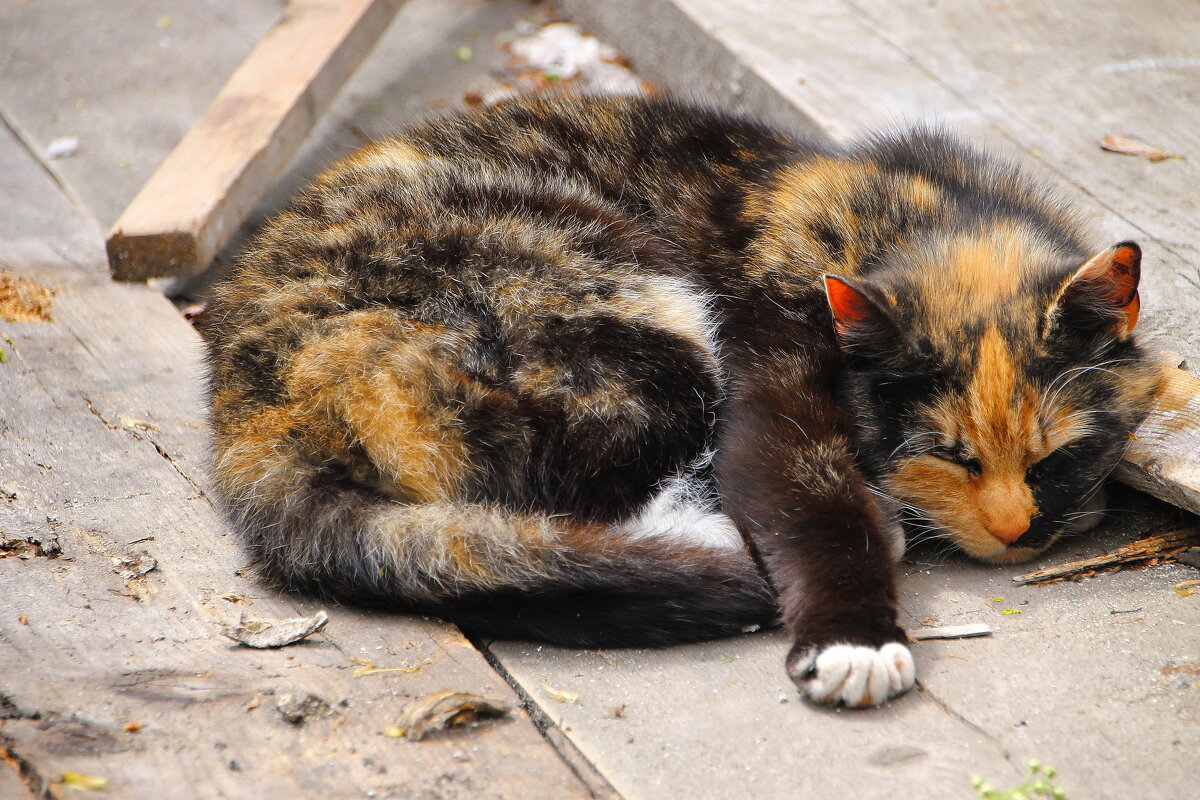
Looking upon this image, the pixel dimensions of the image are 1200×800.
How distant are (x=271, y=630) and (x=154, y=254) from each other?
1861 millimetres

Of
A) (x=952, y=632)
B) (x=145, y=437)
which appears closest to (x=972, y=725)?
(x=952, y=632)

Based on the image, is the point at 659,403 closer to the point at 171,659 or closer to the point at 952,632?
the point at 952,632

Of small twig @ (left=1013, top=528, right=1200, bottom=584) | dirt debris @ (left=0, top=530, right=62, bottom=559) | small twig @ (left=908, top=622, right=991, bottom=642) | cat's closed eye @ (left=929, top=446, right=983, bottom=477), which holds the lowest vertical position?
dirt debris @ (left=0, top=530, right=62, bottom=559)

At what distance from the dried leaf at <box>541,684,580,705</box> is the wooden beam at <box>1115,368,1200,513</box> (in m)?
1.58

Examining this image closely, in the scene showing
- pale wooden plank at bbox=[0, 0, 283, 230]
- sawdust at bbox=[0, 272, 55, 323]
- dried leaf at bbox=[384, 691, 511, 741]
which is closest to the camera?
dried leaf at bbox=[384, 691, 511, 741]

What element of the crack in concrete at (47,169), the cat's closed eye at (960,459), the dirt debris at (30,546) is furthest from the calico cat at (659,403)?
the crack in concrete at (47,169)

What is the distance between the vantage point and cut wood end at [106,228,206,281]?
353cm

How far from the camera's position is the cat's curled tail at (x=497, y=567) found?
223cm

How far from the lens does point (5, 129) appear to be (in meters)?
4.71

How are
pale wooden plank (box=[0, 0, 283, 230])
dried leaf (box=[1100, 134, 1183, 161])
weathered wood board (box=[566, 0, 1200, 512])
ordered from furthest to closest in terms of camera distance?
pale wooden plank (box=[0, 0, 283, 230]) < dried leaf (box=[1100, 134, 1183, 161]) < weathered wood board (box=[566, 0, 1200, 512])

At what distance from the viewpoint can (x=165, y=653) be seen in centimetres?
213

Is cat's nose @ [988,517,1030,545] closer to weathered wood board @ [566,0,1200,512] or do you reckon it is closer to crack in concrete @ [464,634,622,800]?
weathered wood board @ [566,0,1200,512]

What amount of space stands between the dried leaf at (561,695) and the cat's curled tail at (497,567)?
130 millimetres

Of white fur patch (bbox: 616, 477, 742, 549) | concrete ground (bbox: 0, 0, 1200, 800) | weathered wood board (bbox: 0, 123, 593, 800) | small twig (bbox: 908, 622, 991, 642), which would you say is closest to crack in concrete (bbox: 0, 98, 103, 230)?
concrete ground (bbox: 0, 0, 1200, 800)
